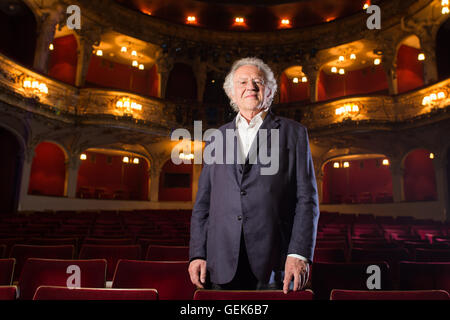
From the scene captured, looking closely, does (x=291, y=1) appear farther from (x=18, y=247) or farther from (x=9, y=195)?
(x=18, y=247)

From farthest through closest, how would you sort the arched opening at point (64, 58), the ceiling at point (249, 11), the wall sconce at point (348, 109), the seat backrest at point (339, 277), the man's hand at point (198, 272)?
the ceiling at point (249, 11) < the arched opening at point (64, 58) < the wall sconce at point (348, 109) < the seat backrest at point (339, 277) < the man's hand at point (198, 272)

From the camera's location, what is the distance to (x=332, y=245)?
165 inches

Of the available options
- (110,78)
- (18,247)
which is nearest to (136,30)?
(110,78)

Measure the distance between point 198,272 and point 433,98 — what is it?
38.5 ft

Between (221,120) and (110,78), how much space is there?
6.10 meters

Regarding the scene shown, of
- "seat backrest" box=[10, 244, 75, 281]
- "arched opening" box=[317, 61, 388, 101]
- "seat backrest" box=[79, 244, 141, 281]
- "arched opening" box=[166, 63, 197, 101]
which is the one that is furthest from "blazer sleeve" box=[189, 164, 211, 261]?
"arched opening" box=[166, 63, 197, 101]

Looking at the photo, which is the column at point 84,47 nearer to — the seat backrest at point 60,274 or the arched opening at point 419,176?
the seat backrest at point 60,274

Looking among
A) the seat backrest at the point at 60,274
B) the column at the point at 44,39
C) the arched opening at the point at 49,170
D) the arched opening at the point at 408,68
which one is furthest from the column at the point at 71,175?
the arched opening at the point at 408,68

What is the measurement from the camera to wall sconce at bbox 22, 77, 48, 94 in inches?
397

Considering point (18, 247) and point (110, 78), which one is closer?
point (18, 247)

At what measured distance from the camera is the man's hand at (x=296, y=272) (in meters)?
1.45

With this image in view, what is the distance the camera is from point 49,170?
1405 centimetres

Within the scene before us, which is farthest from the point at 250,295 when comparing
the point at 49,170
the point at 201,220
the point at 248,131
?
the point at 49,170

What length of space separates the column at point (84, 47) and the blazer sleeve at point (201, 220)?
13.0 m
